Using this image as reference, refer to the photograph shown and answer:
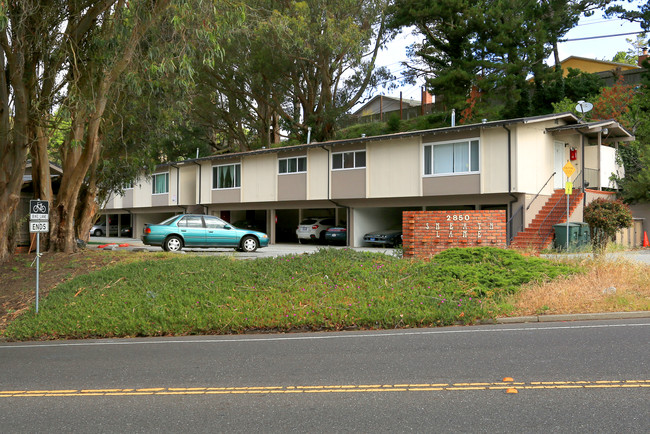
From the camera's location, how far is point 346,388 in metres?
6.06

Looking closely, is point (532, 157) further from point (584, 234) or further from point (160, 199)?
point (160, 199)

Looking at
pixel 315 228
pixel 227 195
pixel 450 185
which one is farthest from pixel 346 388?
pixel 227 195

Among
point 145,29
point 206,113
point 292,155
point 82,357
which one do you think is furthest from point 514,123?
point 206,113

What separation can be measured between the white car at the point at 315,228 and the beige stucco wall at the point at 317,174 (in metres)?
1.93

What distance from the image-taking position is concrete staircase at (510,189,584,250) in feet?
74.2

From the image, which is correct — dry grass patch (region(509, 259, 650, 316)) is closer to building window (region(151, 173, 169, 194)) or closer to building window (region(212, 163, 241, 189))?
building window (region(212, 163, 241, 189))

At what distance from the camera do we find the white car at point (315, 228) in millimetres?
32562

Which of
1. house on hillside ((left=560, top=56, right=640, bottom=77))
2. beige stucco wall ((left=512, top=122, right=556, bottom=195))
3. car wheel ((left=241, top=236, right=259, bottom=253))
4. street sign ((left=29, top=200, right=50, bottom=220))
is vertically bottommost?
car wheel ((left=241, top=236, right=259, bottom=253))

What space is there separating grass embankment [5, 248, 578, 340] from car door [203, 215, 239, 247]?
29.5ft

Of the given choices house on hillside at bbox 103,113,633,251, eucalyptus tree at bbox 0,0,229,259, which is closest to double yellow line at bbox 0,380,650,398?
eucalyptus tree at bbox 0,0,229,259

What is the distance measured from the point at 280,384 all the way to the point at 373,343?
251cm

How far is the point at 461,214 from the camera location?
59.5 ft

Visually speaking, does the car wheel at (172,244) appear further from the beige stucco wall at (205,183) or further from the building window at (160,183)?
the building window at (160,183)

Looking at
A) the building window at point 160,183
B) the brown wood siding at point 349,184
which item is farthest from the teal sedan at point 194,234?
the building window at point 160,183
